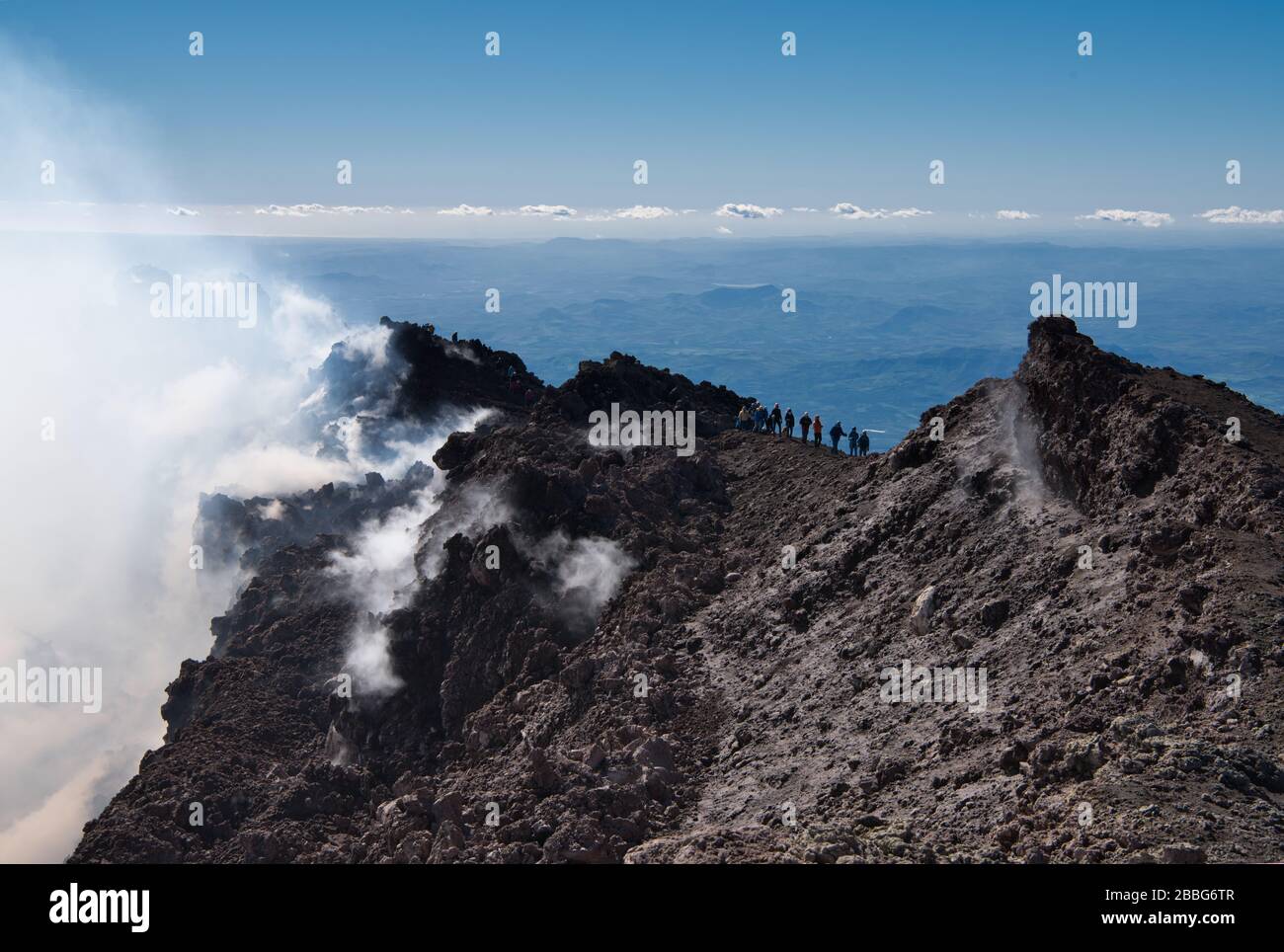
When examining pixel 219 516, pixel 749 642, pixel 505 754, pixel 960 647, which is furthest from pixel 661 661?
pixel 219 516
